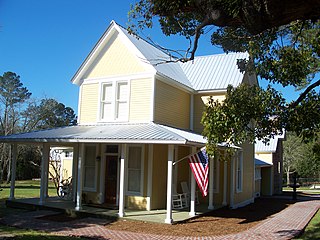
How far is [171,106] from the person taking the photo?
53.4 ft

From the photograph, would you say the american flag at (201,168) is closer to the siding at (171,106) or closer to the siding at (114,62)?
the siding at (171,106)

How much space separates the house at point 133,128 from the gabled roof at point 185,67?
5 cm

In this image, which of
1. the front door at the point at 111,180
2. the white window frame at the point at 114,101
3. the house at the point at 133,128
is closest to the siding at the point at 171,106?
the house at the point at 133,128

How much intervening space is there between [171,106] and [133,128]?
2.77m

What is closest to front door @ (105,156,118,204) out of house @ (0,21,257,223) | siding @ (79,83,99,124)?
house @ (0,21,257,223)

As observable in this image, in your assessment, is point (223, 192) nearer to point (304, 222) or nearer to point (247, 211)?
point (247, 211)

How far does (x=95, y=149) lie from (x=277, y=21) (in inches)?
501

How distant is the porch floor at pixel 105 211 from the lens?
12.7m

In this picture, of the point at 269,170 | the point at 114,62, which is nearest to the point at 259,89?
the point at 114,62

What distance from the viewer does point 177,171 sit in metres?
16.0

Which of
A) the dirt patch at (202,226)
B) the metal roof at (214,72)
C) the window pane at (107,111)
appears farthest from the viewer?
the metal roof at (214,72)

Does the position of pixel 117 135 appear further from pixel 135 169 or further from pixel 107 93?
pixel 107 93

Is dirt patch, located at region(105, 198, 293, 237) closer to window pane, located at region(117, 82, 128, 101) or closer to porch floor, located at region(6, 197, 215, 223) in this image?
porch floor, located at region(6, 197, 215, 223)

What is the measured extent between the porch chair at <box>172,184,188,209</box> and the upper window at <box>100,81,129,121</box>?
3936mm
